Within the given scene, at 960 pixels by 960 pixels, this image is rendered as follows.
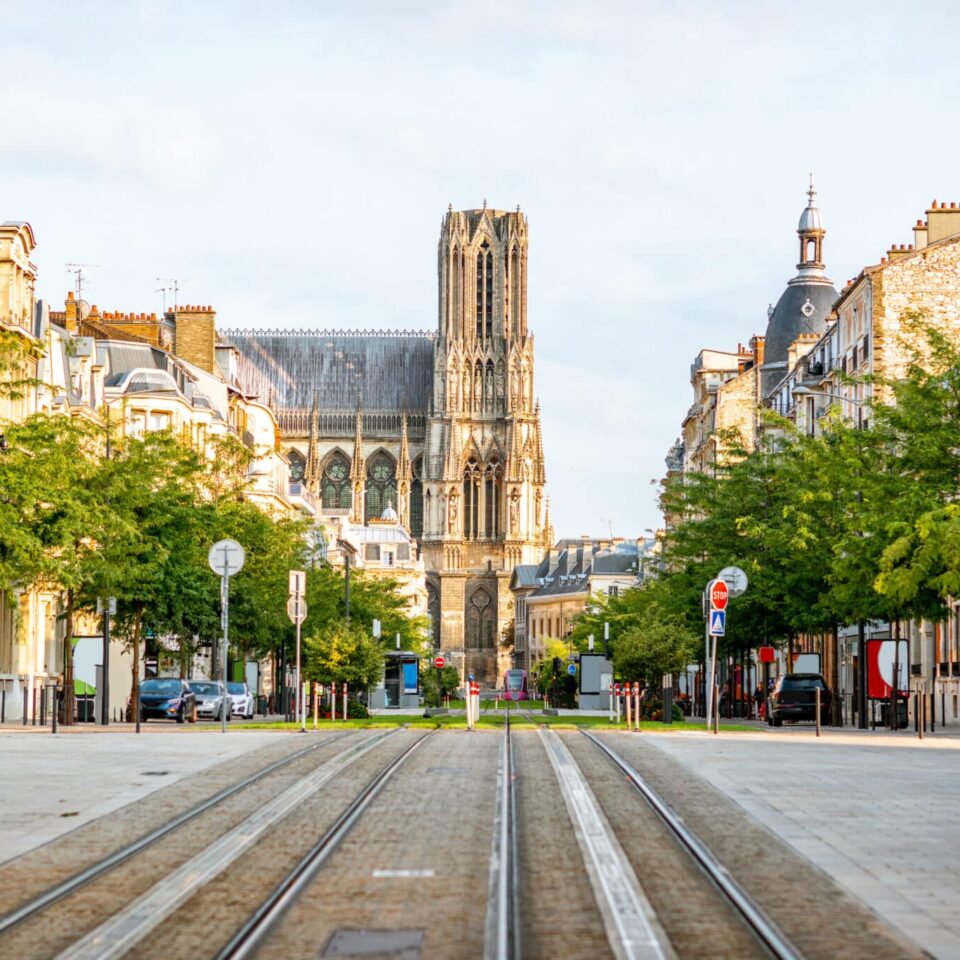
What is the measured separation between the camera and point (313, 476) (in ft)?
566

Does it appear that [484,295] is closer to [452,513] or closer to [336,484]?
[452,513]

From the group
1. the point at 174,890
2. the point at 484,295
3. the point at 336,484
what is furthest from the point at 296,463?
the point at 174,890

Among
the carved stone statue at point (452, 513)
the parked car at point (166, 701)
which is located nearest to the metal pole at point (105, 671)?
the parked car at point (166, 701)

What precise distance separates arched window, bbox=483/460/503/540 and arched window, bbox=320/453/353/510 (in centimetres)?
1283

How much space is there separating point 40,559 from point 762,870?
2579 cm

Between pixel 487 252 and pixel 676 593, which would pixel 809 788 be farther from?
pixel 487 252

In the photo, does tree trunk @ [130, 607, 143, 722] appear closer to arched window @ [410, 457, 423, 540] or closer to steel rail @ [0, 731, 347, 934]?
steel rail @ [0, 731, 347, 934]

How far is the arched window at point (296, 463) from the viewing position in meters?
174

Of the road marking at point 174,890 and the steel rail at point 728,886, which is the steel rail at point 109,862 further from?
the steel rail at point 728,886

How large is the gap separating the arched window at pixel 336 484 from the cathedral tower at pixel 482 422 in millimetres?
8630

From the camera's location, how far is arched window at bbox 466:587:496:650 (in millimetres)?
173500

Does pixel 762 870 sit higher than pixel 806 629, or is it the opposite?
pixel 806 629

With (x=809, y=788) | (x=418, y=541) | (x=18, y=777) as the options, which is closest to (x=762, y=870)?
(x=809, y=788)

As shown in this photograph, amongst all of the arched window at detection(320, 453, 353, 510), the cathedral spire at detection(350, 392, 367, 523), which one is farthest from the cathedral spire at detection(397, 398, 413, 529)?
the arched window at detection(320, 453, 353, 510)
